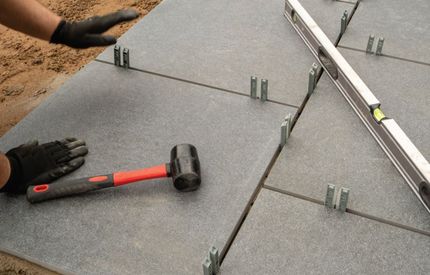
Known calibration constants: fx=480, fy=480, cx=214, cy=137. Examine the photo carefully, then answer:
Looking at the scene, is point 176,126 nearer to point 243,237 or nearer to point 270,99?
point 270,99

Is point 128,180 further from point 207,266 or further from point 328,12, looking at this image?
point 328,12

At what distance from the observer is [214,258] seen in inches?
63.6

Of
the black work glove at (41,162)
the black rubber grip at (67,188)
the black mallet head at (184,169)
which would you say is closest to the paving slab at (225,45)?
the black mallet head at (184,169)

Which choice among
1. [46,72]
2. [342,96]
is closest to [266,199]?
[342,96]

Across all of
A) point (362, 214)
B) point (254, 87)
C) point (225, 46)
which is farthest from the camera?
point (225, 46)

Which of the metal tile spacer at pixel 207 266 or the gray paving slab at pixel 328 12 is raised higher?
the gray paving slab at pixel 328 12

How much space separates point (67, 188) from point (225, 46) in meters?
1.34

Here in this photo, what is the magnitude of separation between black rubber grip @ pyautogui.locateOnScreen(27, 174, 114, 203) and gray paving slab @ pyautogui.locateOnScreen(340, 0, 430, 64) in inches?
64.9

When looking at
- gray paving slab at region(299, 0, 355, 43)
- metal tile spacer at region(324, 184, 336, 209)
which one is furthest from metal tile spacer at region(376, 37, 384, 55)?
metal tile spacer at region(324, 184, 336, 209)

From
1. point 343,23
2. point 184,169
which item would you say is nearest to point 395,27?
point 343,23

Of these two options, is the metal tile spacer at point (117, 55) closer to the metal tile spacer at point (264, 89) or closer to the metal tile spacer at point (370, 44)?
the metal tile spacer at point (264, 89)

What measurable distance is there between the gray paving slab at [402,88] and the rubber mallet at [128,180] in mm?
1032

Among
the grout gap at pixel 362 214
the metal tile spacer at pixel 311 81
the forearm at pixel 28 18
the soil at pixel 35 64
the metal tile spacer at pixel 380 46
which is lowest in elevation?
the soil at pixel 35 64

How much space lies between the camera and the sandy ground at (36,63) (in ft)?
9.29
